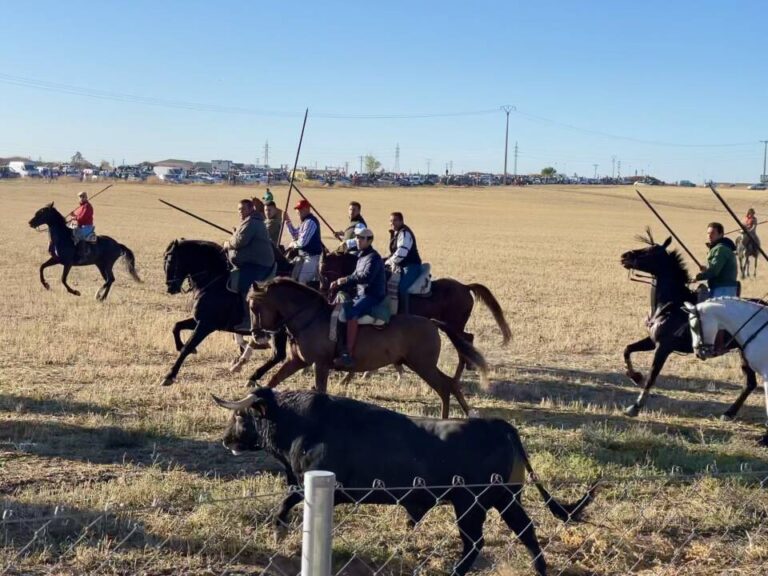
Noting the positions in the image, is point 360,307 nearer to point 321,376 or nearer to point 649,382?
point 321,376

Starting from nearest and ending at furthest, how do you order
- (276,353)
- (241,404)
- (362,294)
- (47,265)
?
1. (241,404)
2. (362,294)
3. (276,353)
4. (47,265)

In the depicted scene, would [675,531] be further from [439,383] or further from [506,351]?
[506,351]

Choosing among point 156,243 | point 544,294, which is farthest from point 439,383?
point 156,243

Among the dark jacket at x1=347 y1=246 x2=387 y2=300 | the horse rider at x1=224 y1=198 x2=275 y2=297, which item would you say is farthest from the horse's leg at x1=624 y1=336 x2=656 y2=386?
the horse rider at x1=224 y1=198 x2=275 y2=297

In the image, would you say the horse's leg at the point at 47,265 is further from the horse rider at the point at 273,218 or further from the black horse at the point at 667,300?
the black horse at the point at 667,300

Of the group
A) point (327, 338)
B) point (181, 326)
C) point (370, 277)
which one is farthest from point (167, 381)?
point (370, 277)

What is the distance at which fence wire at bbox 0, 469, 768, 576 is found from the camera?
19.7ft

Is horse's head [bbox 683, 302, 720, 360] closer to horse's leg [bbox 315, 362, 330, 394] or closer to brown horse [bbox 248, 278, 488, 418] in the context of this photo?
brown horse [bbox 248, 278, 488, 418]

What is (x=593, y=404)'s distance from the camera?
1213 cm

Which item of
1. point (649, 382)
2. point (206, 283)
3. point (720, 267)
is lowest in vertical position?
point (649, 382)

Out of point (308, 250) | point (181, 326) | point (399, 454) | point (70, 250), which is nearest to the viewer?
point (399, 454)

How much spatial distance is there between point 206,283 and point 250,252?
2.55 feet

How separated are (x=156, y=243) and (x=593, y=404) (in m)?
27.9

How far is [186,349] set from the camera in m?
12.5
